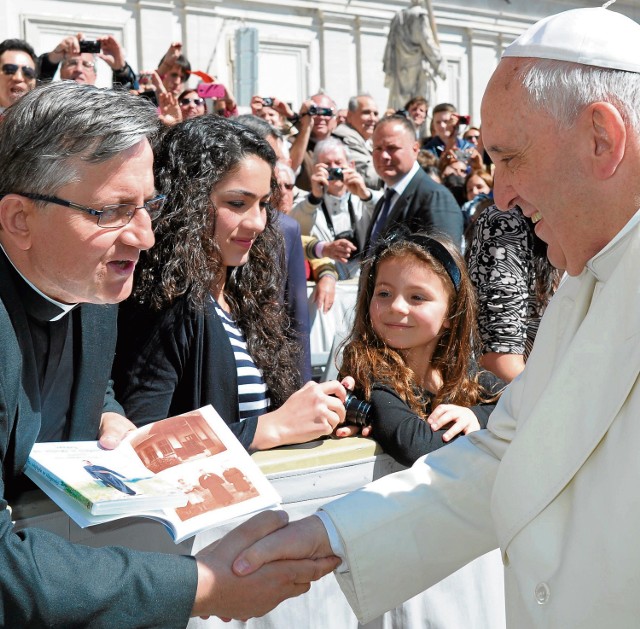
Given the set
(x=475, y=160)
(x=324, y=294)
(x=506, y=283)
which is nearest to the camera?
(x=506, y=283)

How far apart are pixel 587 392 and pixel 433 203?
155 inches

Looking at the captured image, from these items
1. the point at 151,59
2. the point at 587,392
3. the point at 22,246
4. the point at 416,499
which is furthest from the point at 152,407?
the point at 151,59

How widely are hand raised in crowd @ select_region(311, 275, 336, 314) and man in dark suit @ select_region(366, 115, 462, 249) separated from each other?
0.40 meters

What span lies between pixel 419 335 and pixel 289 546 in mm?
1043

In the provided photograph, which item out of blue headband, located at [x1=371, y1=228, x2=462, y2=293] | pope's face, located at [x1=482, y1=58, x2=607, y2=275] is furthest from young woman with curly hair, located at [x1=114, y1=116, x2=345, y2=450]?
pope's face, located at [x1=482, y1=58, x2=607, y2=275]

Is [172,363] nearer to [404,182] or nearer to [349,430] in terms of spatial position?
[349,430]

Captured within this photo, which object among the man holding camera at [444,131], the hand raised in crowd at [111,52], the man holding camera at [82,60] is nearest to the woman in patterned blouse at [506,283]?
the man holding camera at [82,60]

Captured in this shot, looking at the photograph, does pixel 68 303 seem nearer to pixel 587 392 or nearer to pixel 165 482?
pixel 165 482

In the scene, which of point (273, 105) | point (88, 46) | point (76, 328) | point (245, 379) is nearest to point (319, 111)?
point (273, 105)

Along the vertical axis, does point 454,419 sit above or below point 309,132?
above

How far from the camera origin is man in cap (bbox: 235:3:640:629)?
61.7 inches

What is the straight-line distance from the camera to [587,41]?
5.65 ft

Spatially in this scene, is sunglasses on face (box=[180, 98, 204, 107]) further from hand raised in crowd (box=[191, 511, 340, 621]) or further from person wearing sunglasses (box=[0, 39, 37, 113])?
hand raised in crowd (box=[191, 511, 340, 621])

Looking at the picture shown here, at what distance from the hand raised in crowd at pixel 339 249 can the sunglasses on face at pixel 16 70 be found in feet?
7.36
